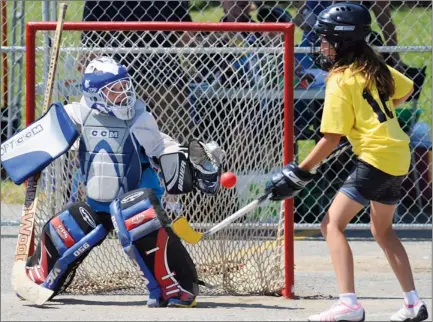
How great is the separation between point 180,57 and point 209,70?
0.20 metres

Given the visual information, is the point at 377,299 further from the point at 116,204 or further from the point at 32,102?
the point at 32,102

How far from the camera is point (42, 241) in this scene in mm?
5906

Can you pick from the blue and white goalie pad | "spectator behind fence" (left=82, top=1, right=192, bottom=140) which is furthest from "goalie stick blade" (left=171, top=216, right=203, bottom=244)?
"spectator behind fence" (left=82, top=1, right=192, bottom=140)

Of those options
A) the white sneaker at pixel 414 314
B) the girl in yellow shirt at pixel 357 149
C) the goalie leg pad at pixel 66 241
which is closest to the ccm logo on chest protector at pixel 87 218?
the goalie leg pad at pixel 66 241

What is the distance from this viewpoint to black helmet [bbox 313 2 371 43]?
536 centimetres

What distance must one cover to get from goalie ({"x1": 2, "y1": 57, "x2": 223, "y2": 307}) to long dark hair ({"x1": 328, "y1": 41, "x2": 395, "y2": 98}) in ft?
2.94

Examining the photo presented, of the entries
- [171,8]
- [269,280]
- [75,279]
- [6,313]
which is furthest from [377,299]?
[171,8]

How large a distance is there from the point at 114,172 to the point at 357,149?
1.32 meters

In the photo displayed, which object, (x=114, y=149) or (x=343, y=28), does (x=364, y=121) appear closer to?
(x=343, y=28)

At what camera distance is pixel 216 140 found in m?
6.59

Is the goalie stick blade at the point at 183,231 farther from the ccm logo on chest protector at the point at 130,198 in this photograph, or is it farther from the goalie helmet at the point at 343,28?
the goalie helmet at the point at 343,28

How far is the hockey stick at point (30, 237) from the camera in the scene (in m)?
5.77

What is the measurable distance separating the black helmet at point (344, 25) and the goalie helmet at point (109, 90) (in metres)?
1.08

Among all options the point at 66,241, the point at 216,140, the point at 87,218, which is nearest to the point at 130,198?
the point at 87,218
